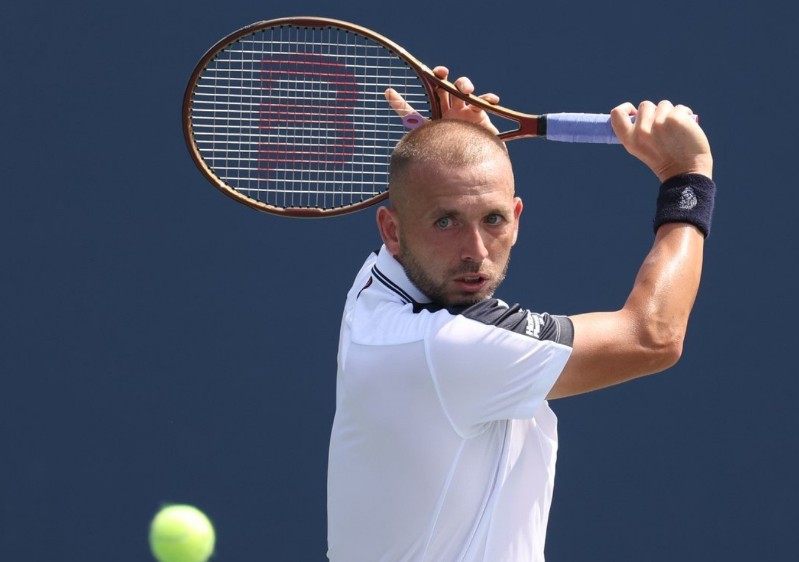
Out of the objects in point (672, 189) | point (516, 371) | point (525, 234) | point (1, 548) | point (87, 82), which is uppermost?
point (87, 82)

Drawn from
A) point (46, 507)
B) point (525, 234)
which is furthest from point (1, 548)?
point (525, 234)

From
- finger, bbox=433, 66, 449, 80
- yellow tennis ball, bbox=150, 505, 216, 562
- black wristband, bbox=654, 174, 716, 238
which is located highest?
finger, bbox=433, 66, 449, 80

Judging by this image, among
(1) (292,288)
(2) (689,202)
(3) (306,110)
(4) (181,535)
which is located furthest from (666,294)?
(4) (181,535)

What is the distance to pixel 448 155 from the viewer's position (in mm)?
2670

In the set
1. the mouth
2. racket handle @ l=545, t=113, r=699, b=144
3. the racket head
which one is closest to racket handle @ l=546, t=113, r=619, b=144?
racket handle @ l=545, t=113, r=699, b=144

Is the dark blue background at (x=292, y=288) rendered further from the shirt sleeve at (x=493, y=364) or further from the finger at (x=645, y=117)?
the shirt sleeve at (x=493, y=364)

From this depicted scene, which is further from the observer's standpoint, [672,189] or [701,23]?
[701,23]

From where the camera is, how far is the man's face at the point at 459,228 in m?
2.63

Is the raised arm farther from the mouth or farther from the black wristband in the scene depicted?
the mouth

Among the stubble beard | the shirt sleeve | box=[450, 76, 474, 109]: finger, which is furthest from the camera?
box=[450, 76, 474, 109]: finger

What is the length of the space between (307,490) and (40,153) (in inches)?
63.4

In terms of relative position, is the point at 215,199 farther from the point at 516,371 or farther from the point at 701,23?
the point at 516,371

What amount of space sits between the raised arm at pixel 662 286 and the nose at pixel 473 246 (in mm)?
217

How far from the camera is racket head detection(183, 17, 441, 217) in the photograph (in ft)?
11.6
